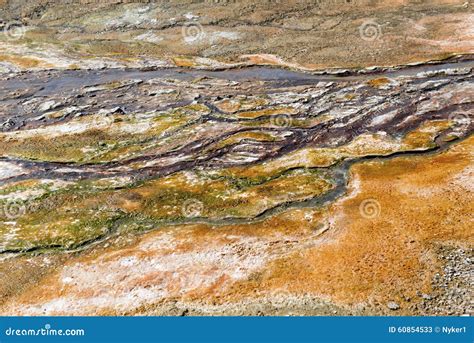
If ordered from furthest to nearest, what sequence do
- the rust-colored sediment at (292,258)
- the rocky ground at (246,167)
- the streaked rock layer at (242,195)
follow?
the rocky ground at (246,167)
the streaked rock layer at (242,195)
the rust-colored sediment at (292,258)

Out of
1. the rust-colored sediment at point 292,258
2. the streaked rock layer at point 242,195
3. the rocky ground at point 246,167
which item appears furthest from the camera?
the rocky ground at point 246,167

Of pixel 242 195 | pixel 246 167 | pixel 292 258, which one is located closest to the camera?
pixel 292 258

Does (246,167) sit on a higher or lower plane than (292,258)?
higher

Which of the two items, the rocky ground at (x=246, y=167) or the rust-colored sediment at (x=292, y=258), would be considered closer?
the rust-colored sediment at (x=292, y=258)

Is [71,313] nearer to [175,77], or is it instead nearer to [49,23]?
[175,77]

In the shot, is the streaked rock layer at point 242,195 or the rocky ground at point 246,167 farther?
the rocky ground at point 246,167

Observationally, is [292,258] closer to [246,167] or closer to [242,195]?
[242,195]

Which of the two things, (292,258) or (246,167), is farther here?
(246,167)

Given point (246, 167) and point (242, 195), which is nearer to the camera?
point (242, 195)

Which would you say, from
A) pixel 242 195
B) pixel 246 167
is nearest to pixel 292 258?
pixel 242 195

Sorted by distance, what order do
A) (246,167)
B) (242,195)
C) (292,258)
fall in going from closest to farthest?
(292,258)
(242,195)
(246,167)
